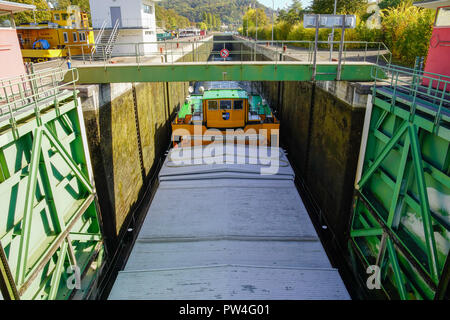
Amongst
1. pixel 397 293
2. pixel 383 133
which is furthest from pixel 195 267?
pixel 383 133

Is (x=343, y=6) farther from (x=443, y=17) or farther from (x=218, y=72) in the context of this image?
(x=218, y=72)

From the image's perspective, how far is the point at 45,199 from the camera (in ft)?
22.6

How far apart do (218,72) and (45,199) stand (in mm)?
6325

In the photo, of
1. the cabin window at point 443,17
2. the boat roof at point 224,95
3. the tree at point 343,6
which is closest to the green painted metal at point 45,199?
the boat roof at point 224,95

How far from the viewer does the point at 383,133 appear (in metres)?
8.05

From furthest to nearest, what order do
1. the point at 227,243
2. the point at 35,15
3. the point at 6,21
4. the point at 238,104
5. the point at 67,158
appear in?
the point at 35,15
the point at 238,104
the point at 6,21
the point at 227,243
the point at 67,158

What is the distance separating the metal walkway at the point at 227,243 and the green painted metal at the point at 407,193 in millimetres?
1510

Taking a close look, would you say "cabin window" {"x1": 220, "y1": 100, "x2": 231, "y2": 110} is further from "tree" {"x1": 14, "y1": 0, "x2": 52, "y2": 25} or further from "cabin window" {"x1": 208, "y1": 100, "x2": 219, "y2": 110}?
"tree" {"x1": 14, "y1": 0, "x2": 52, "y2": 25}

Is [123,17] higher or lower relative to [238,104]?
higher

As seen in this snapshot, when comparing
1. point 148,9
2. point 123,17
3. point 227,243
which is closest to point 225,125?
point 227,243

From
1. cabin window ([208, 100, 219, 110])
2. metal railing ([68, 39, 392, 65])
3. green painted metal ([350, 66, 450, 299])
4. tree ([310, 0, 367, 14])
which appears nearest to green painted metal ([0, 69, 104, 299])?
metal railing ([68, 39, 392, 65])

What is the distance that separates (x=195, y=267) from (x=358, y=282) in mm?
4729

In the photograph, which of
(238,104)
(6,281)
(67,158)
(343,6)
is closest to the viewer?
(6,281)

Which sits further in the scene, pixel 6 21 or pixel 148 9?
pixel 148 9
